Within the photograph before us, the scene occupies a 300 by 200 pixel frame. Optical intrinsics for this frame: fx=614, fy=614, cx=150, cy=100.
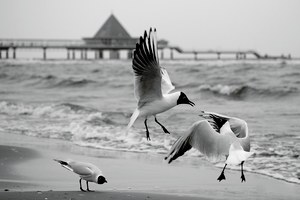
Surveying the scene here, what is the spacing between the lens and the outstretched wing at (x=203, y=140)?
5.22 m

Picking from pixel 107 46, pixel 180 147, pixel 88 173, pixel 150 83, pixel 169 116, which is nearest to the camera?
pixel 180 147

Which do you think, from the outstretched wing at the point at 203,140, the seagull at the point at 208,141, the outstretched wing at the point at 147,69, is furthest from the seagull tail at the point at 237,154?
the outstretched wing at the point at 147,69

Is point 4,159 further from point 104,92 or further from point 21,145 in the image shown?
point 104,92

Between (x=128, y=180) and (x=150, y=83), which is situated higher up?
(x=150, y=83)

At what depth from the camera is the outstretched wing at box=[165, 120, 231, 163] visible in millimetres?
5223

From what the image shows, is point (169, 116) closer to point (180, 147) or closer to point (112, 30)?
point (180, 147)

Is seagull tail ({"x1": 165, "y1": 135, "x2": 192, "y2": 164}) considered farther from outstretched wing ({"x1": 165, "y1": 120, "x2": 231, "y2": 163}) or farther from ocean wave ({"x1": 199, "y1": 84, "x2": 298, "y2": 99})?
ocean wave ({"x1": 199, "y1": 84, "x2": 298, "y2": 99})

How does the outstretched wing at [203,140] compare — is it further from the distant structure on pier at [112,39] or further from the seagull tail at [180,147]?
the distant structure on pier at [112,39]

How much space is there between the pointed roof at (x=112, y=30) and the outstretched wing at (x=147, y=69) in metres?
70.6

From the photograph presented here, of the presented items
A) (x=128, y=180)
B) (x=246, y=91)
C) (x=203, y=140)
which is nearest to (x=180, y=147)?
(x=203, y=140)

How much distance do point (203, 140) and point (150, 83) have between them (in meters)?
1.24

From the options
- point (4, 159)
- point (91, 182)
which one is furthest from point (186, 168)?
point (4, 159)

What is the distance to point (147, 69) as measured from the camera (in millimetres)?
6137

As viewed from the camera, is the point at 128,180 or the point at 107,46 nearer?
the point at 128,180
